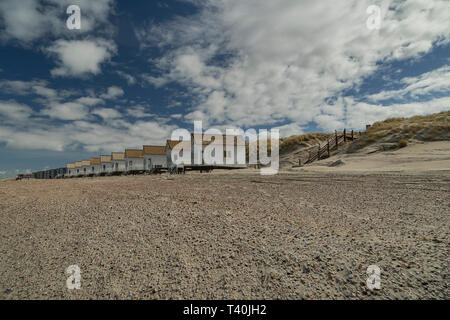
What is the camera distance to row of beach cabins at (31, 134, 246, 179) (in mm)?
36119

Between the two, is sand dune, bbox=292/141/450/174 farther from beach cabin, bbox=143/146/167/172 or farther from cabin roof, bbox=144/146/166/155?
cabin roof, bbox=144/146/166/155

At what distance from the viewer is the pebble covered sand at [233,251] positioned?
255cm

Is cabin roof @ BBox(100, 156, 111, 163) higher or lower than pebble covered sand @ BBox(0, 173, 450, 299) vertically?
higher

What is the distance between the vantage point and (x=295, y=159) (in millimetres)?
32531

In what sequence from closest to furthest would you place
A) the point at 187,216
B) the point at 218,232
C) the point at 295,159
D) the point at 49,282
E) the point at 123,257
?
the point at 49,282 → the point at 123,257 → the point at 218,232 → the point at 187,216 → the point at 295,159

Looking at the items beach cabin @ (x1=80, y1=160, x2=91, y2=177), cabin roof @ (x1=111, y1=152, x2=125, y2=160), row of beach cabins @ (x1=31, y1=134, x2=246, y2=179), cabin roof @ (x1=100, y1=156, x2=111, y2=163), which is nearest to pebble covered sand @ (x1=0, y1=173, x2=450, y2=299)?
row of beach cabins @ (x1=31, y1=134, x2=246, y2=179)

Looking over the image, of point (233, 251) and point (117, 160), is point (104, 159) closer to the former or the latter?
point (117, 160)

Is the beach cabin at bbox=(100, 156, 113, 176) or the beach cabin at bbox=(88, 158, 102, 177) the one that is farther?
the beach cabin at bbox=(88, 158, 102, 177)

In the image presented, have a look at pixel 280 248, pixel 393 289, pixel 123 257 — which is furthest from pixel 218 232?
pixel 393 289

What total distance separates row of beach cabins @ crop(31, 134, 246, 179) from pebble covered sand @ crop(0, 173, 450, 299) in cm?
2387

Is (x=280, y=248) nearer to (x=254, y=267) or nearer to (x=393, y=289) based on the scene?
(x=254, y=267)

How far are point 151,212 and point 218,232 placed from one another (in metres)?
2.28

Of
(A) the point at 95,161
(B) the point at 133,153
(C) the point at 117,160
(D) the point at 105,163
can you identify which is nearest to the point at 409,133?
(B) the point at 133,153

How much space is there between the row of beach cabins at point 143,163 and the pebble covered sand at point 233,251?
2387cm
